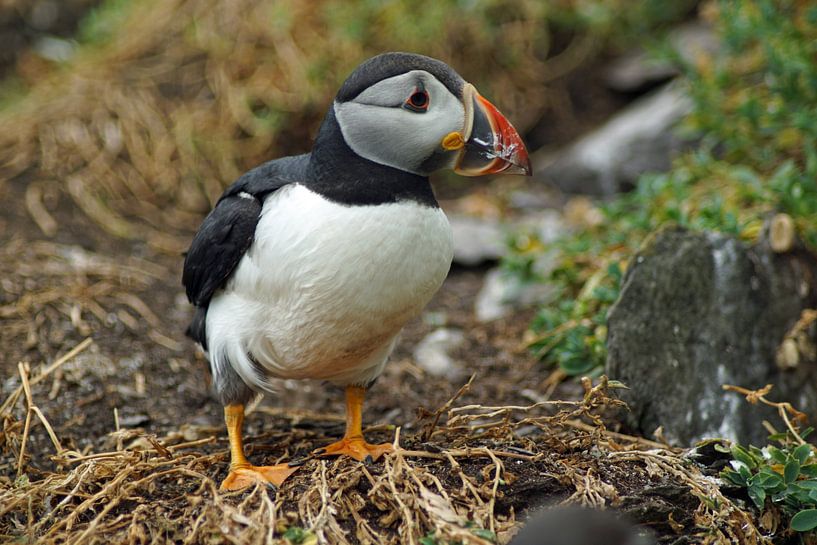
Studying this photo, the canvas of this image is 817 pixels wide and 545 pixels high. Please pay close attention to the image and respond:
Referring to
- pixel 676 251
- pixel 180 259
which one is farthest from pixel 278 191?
pixel 180 259

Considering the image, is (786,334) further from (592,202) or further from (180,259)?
(180,259)

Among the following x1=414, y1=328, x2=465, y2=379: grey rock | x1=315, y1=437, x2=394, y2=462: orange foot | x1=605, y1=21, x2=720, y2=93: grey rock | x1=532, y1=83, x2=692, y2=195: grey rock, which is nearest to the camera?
x1=315, y1=437, x2=394, y2=462: orange foot

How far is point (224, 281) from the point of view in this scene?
3.51 m

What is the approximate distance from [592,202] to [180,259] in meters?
2.90

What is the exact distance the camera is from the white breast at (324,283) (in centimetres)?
306

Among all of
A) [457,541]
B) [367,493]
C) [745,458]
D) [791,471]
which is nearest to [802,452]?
[791,471]

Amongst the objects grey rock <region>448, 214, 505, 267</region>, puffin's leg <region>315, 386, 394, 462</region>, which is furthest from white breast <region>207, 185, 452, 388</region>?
grey rock <region>448, 214, 505, 267</region>

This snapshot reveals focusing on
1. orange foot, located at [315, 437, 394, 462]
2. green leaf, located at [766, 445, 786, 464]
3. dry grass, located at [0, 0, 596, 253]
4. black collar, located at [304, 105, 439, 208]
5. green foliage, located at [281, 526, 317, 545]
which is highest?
black collar, located at [304, 105, 439, 208]

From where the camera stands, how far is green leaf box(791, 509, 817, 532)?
3.06 meters

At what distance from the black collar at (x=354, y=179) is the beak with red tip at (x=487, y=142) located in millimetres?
188

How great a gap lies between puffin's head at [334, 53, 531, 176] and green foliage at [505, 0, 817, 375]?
141cm

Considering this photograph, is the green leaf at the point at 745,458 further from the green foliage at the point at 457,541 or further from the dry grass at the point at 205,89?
the dry grass at the point at 205,89

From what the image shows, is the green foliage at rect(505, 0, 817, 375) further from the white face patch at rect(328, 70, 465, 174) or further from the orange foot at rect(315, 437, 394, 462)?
the white face patch at rect(328, 70, 465, 174)

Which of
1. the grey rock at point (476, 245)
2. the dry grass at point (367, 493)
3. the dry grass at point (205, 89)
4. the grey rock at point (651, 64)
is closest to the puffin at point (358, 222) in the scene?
the dry grass at point (367, 493)
